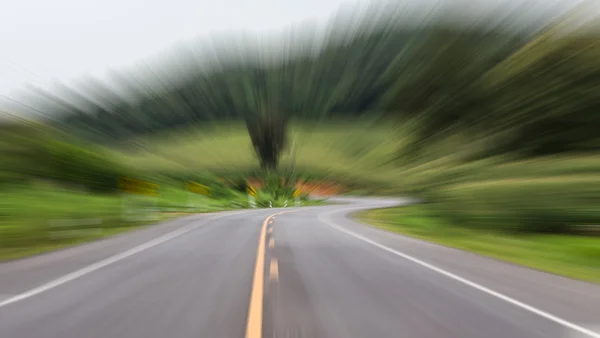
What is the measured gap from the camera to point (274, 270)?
10.8 metres

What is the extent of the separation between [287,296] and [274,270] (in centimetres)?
276

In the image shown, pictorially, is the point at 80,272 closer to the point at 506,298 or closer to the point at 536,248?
the point at 506,298

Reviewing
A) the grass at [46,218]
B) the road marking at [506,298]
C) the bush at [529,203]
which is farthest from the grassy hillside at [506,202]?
the grass at [46,218]

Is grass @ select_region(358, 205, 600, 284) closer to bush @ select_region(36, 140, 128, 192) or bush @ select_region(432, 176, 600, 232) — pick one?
bush @ select_region(432, 176, 600, 232)

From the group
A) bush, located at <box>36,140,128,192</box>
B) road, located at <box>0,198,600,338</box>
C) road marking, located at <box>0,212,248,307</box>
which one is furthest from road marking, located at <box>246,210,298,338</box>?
bush, located at <box>36,140,128,192</box>

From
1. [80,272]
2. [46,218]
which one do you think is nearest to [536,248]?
[80,272]

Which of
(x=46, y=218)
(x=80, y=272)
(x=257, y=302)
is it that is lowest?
(x=257, y=302)

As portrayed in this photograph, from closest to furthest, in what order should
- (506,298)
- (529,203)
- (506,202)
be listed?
1. (506,298)
2. (529,203)
3. (506,202)

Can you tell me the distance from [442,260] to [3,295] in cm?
855

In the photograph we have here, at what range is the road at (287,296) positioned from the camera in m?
5.97

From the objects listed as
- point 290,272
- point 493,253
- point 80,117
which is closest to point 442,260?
point 493,253

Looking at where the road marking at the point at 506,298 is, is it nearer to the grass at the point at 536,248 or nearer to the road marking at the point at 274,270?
the grass at the point at 536,248

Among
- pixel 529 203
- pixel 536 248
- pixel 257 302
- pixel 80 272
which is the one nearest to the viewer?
pixel 257 302

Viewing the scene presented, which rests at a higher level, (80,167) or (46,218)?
(80,167)
